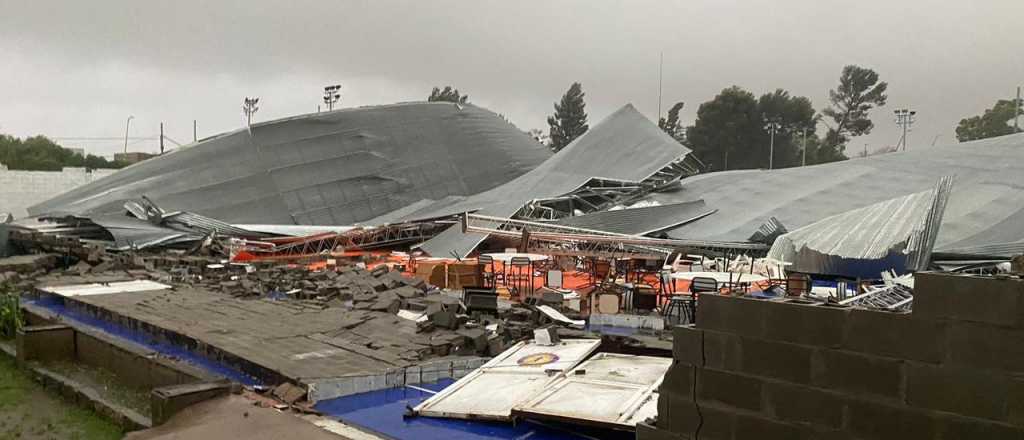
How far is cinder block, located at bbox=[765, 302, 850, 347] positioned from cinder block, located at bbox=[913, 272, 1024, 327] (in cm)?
41

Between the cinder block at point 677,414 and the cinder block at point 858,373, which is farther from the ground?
the cinder block at point 858,373

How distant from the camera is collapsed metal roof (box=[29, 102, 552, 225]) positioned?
34.5 metres

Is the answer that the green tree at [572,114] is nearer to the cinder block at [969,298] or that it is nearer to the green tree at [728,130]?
the green tree at [728,130]

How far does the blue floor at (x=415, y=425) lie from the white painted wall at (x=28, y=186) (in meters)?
43.3

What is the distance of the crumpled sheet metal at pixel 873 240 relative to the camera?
16.9 m

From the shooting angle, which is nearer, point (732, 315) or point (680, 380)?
point (732, 315)

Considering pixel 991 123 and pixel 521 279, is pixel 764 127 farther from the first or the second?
pixel 521 279

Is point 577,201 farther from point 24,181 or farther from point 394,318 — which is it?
point 24,181

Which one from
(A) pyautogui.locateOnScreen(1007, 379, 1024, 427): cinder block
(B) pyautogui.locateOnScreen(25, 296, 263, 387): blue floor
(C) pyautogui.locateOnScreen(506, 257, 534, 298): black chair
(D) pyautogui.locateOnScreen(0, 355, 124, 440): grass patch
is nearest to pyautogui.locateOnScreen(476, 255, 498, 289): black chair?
(C) pyautogui.locateOnScreen(506, 257, 534, 298): black chair

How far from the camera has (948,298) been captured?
3.61 metres

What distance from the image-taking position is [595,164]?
1368 inches

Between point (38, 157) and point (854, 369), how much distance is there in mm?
79915

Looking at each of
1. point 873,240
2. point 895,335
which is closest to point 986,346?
point 895,335

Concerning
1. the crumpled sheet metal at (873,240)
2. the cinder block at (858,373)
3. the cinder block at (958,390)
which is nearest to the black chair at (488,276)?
the crumpled sheet metal at (873,240)
